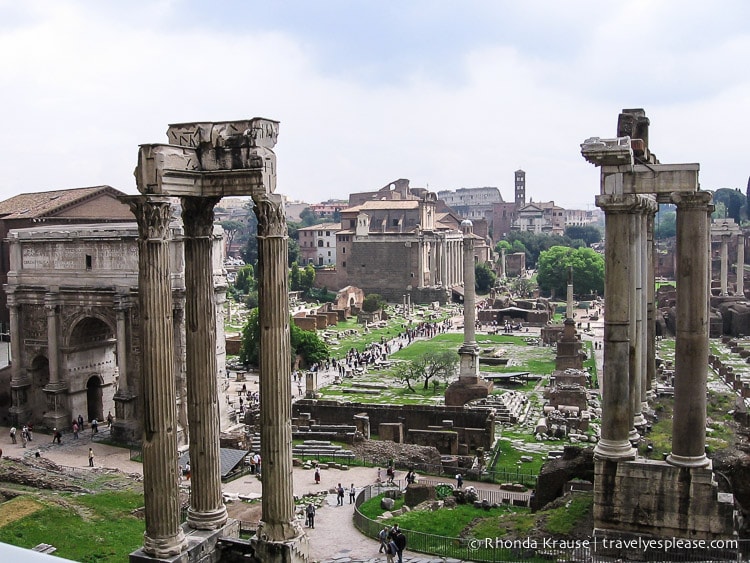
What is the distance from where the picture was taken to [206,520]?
11852mm

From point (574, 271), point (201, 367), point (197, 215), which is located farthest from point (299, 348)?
point (574, 271)

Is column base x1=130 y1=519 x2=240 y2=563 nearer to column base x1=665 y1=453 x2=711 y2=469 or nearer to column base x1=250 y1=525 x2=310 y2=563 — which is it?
column base x1=250 y1=525 x2=310 y2=563

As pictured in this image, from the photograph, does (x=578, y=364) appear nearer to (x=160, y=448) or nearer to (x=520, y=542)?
(x=520, y=542)

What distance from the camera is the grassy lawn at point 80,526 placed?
1689cm

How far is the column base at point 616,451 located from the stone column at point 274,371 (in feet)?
18.2

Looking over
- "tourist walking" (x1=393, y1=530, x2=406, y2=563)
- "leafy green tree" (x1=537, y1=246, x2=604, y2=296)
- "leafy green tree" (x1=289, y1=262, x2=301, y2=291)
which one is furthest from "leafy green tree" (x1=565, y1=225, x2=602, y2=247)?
"tourist walking" (x1=393, y1=530, x2=406, y2=563)

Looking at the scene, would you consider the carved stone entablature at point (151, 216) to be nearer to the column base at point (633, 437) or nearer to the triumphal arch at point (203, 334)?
the triumphal arch at point (203, 334)

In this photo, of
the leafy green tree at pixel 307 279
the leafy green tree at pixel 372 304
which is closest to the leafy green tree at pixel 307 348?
the leafy green tree at pixel 372 304

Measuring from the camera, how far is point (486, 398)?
114 feet

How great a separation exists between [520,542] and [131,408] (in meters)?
17.8

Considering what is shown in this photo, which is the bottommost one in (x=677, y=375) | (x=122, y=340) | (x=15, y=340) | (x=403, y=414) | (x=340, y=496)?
(x=340, y=496)

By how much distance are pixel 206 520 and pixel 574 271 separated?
7056cm

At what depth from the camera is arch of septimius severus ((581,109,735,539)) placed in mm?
13266

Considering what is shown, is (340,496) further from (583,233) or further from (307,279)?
(583,233)
